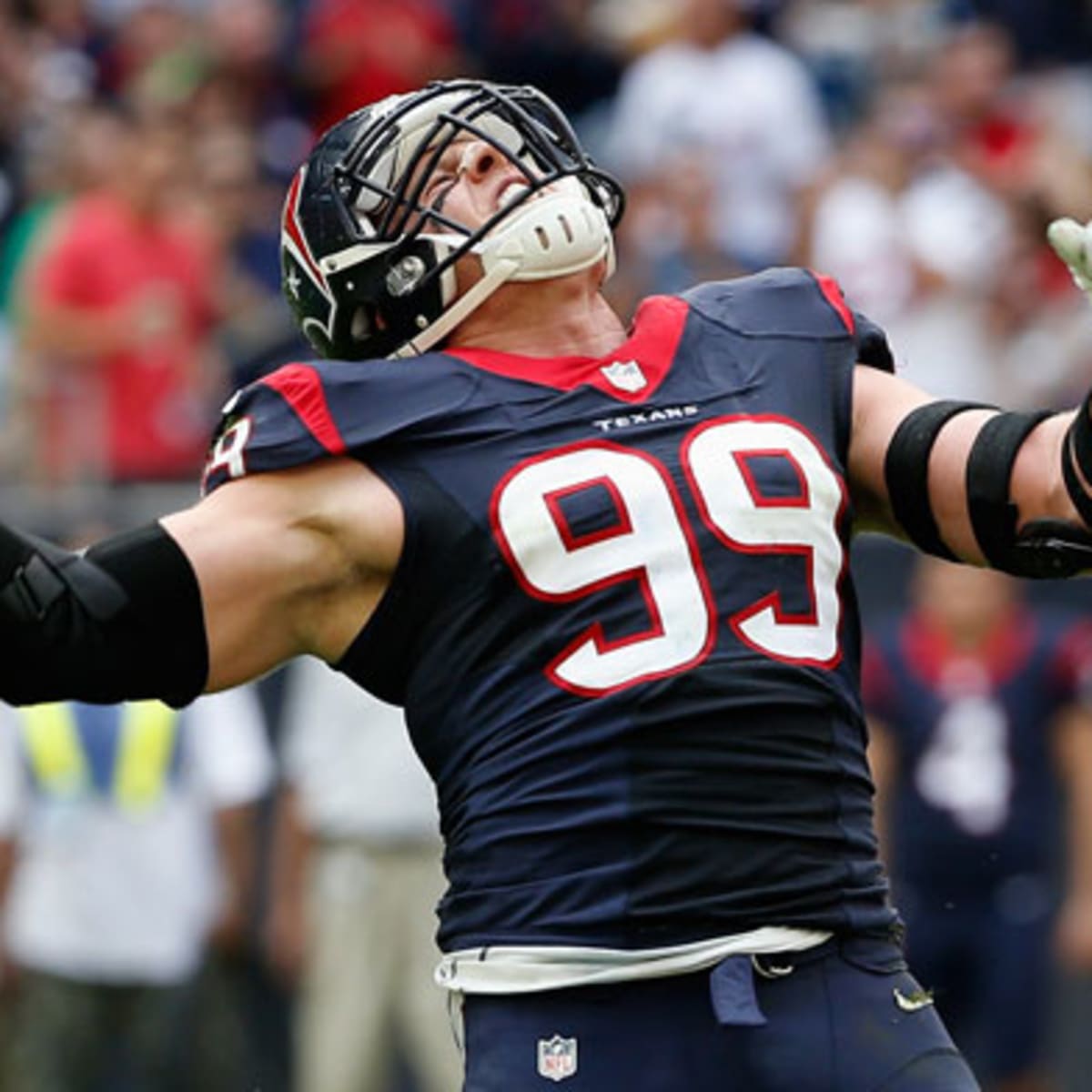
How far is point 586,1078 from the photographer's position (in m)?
3.46

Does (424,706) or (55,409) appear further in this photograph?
(55,409)

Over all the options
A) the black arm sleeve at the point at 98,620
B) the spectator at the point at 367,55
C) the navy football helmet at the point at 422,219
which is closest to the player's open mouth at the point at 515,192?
the navy football helmet at the point at 422,219

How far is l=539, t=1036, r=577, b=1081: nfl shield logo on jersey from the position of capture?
3465 millimetres

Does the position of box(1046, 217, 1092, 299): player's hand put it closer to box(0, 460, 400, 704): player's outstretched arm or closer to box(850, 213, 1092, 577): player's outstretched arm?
box(850, 213, 1092, 577): player's outstretched arm

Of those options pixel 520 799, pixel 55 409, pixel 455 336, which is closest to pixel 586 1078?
pixel 520 799

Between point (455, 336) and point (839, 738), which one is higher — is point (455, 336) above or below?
above

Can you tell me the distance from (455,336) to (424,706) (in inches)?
22.6

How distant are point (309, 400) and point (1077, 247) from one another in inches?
38.3

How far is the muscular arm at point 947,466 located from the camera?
3707 mm

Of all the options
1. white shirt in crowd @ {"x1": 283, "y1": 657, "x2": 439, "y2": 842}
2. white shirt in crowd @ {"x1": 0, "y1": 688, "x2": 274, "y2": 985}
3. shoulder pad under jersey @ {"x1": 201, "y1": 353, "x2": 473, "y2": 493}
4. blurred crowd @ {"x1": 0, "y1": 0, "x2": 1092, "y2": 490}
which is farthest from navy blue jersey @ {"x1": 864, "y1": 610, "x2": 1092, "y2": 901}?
shoulder pad under jersey @ {"x1": 201, "y1": 353, "x2": 473, "y2": 493}

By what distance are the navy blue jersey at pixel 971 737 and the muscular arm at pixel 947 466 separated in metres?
4.43

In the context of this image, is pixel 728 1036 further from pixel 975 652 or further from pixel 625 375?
pixel 975 652

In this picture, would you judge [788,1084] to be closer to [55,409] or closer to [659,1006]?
[659,1006]

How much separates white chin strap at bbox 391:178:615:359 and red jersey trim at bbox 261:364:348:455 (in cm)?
26
